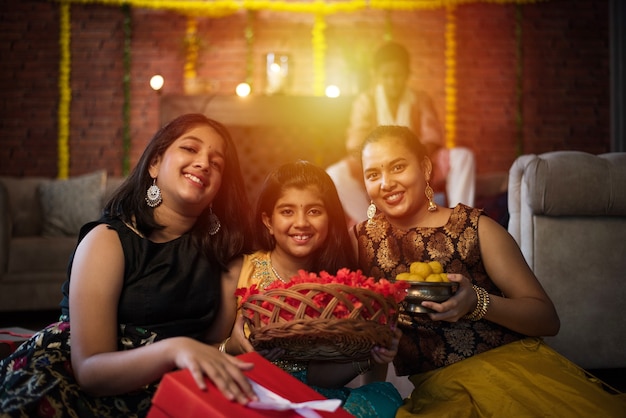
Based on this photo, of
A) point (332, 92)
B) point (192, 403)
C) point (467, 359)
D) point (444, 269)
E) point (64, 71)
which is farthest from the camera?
point (64, 71)

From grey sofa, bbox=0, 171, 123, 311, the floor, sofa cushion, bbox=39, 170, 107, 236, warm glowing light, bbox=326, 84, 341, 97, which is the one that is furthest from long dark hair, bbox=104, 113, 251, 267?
warm glowing light, bbox=326, 84, 341, 97

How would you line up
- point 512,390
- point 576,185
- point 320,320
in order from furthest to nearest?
point 576,185
point 512,390
point 320,320

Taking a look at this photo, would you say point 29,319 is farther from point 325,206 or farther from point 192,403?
point 192,403

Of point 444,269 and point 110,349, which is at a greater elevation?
point 444,269

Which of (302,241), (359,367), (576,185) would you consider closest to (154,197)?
(302,241)

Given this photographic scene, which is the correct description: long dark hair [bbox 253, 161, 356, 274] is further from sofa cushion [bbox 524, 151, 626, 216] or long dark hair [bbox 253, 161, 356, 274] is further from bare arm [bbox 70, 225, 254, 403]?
sofa cushion [bbox 524, 151, 626, 216]

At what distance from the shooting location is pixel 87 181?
227 inches

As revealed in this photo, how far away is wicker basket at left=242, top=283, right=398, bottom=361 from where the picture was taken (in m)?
1.49

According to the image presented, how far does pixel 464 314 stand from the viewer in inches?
71.7

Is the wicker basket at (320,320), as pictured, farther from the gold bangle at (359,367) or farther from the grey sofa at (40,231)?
the grey sofa at (40,231)

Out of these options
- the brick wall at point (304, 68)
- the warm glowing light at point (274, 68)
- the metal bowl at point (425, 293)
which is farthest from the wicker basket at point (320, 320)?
the brick wall at point (304, 68)

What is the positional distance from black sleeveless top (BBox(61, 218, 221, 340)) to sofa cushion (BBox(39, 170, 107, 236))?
12.6ft

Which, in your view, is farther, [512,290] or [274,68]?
[274,68]

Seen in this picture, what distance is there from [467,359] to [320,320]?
71 cm
